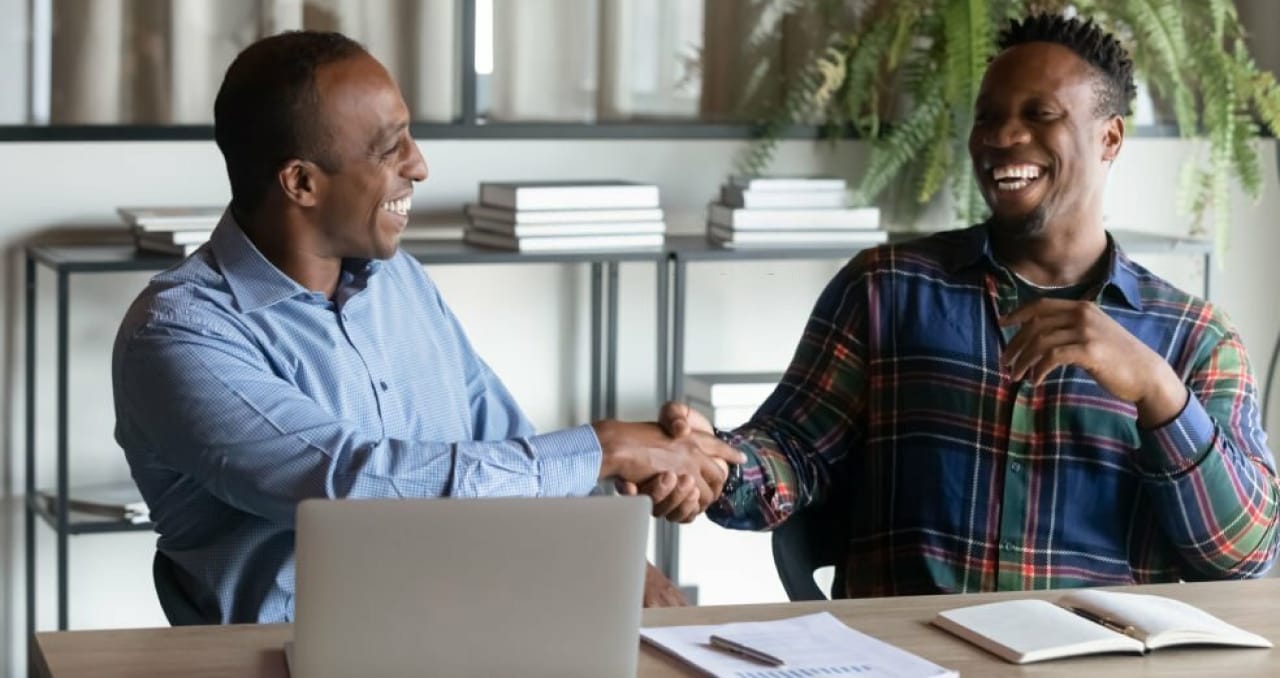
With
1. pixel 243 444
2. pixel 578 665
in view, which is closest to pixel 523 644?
pixel 578 665

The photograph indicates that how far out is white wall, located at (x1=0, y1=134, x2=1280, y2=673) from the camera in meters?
3.46

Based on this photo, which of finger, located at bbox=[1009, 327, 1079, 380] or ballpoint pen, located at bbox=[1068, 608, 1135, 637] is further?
finger, located at bbox=[1009, 327, 1079, 380]

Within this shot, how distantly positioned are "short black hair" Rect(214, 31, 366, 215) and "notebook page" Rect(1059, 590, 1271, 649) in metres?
1.03

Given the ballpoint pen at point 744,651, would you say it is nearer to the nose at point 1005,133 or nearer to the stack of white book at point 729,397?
the nose at point 1005,133

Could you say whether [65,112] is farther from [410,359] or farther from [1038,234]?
[1038,234]

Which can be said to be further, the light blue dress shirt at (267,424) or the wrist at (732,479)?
the wrist at (732,479)

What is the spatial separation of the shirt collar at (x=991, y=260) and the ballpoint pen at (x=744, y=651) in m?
0.90

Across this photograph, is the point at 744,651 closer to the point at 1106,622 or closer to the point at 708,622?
the point at 708,622

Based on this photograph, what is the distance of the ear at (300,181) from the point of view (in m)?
2.26

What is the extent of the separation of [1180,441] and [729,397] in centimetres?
135

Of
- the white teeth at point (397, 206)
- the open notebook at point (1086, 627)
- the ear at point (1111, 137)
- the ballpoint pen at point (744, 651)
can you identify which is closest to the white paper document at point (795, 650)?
the ballpoint pen at point (744, 651)

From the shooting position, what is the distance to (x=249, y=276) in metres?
2.24

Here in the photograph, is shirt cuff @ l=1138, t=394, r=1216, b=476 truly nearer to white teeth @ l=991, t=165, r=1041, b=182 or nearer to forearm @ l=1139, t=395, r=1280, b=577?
forearm @ l=1139, t=395, r=1280, b=577

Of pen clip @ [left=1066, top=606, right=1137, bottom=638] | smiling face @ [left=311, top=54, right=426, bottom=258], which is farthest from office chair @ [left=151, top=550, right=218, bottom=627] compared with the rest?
pen clip @ [left=1066, top=606, right=1137, bottom=638]
